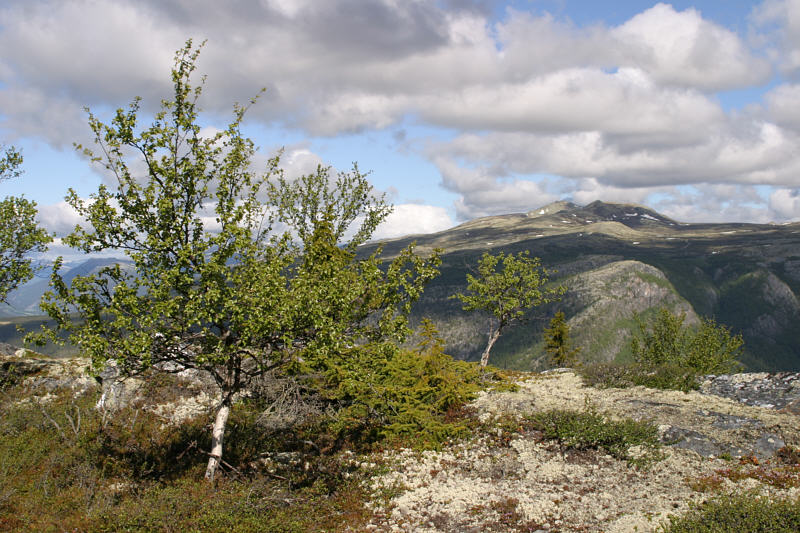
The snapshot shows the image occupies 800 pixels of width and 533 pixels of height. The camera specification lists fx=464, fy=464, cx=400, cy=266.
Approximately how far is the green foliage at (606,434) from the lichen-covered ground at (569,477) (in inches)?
16.5

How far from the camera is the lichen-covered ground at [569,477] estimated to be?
1498cm

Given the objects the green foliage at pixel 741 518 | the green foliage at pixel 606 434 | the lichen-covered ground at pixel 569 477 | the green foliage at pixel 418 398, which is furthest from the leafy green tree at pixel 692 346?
the green foliage at pixel 741 518

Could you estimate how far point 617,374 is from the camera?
31.4 metres

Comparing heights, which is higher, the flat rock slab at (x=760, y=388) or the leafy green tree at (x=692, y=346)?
the flat rock slab at (x=760, y=388)

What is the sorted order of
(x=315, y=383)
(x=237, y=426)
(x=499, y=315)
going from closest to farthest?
(x=237, y=426) < (x=315, y=383) < (x=499, y=315)

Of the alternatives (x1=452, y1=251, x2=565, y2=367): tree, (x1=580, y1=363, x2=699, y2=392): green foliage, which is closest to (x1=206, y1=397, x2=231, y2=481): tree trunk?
(x1=580, y1=363, x2=699, y2=392): green foliage

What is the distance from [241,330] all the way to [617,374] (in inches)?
1029

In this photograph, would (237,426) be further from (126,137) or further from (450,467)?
(126,137)

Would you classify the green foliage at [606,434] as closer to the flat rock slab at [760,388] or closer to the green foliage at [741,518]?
the green foliage at [741,518]

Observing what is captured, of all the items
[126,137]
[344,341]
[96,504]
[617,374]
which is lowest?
[617,374]

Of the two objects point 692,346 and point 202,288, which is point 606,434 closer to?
point 202,288

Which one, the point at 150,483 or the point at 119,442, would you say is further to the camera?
the point at 119,442

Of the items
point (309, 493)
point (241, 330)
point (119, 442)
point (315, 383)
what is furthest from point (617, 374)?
point (119, 442)

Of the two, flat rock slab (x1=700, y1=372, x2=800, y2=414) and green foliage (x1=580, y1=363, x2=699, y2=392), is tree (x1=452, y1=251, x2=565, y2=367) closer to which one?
green foliage (x1=580, y1=363, x2=699, y2=392)
